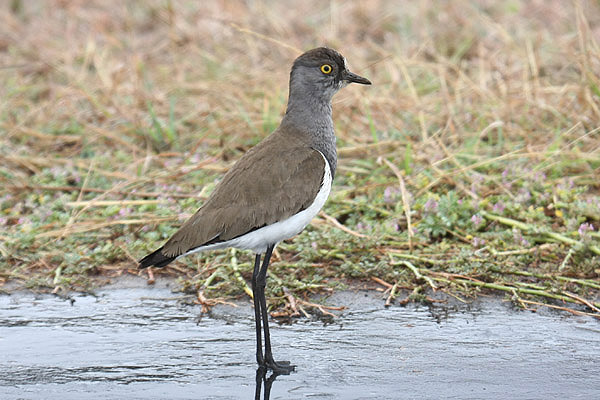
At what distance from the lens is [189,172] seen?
6.92 meters

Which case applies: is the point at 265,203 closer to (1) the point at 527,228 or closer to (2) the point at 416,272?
(2) the point at 416,272

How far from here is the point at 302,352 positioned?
4.34 m

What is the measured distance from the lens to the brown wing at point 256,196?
4375mm

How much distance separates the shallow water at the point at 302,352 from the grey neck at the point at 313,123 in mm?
912

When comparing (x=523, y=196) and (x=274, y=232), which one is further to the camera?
(x=523, y=196)

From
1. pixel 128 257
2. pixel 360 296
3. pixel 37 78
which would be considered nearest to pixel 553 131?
pixel 360 296

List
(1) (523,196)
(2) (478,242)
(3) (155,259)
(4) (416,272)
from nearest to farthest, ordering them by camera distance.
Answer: (3) (155,259) → (4) (416,272) → (2) (478,242) → (1) (523,196)

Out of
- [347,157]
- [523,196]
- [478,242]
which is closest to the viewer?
[478,242]

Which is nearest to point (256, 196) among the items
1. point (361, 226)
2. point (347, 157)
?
point (361, 226)

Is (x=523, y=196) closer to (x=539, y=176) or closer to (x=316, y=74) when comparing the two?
(x=539, y=176)

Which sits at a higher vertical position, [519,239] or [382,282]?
[519,239]

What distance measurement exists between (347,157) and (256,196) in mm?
2950

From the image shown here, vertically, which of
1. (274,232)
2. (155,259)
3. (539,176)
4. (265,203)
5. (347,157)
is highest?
(347,157)

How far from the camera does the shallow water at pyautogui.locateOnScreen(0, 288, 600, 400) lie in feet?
12.7
